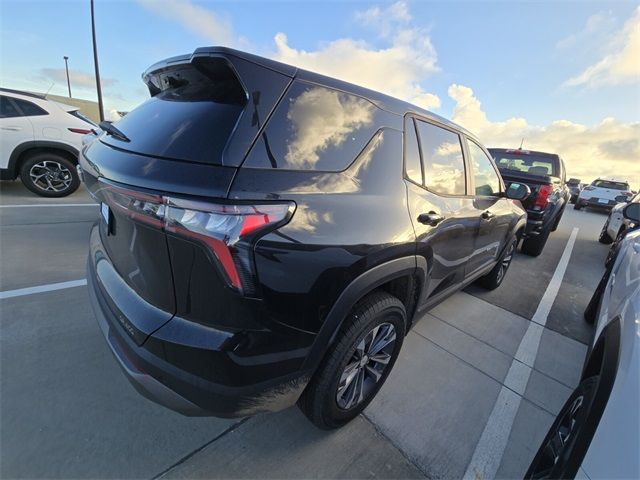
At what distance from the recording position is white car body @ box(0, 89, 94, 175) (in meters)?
5.39

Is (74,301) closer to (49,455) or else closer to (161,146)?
(49,455)

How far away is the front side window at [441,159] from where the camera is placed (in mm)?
2117

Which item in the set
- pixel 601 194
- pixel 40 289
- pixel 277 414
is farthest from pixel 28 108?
pixel 601 194

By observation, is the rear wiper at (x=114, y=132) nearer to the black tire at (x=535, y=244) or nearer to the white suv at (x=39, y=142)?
the white suv at (x=39, y=142)

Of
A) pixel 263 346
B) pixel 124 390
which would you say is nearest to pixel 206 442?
pixel 124 390

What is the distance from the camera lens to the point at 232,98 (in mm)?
1335

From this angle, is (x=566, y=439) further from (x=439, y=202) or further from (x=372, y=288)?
(x=439, y=202)

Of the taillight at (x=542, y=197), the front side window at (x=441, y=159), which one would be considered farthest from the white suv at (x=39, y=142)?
the taillight at (x=542, y=197)

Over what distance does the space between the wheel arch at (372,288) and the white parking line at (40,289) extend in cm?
287

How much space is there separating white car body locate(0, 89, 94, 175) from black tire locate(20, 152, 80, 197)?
19 cm

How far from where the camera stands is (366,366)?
192 cm

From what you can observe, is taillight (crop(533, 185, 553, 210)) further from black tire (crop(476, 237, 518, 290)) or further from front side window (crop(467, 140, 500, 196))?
front side window (crop(467, 140, 500, 196))

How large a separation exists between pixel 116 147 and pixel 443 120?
224 centimetres

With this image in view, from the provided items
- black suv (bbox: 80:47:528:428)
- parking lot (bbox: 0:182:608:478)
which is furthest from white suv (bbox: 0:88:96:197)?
black suv (bbox: 80:47:528:428)
